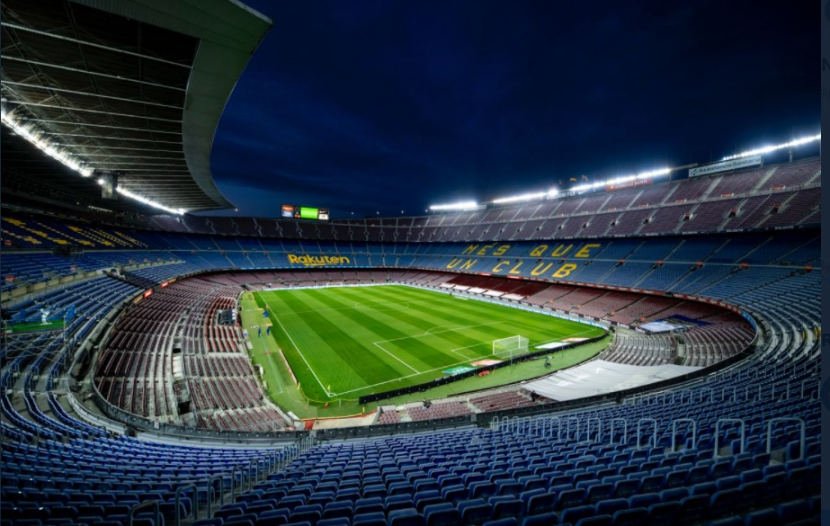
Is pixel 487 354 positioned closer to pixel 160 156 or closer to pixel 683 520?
pixel 683 520

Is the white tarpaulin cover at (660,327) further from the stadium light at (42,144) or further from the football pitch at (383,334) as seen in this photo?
the stadium light at (42,144)

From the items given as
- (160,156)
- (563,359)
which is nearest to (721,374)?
(563,359)

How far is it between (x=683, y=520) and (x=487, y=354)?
23.3 meters

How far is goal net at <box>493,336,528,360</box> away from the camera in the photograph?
26.6 meters

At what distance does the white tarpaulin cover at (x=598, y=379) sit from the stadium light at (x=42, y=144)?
2639 centimetres

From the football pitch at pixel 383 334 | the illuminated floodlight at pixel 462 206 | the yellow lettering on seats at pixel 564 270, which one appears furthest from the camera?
the illuminated floodlight at pixel 462 206

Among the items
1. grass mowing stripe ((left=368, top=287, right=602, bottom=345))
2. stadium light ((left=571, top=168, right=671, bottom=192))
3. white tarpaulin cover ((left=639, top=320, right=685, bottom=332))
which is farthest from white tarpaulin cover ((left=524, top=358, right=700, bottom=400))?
stadium light ((left=571, top=168, right=671, bottom=192))

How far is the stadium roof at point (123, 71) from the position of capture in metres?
9.74

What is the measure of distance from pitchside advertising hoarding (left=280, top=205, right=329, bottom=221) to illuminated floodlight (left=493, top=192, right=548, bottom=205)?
1516 inches

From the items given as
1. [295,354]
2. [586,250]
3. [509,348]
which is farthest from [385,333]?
[586,250]

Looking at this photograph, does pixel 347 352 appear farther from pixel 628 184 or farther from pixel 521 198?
pixel 521 198

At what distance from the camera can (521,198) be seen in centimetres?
7000

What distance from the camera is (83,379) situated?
14773mm

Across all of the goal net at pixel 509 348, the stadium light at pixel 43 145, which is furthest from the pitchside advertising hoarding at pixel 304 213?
the goal net at pixel 509 348
